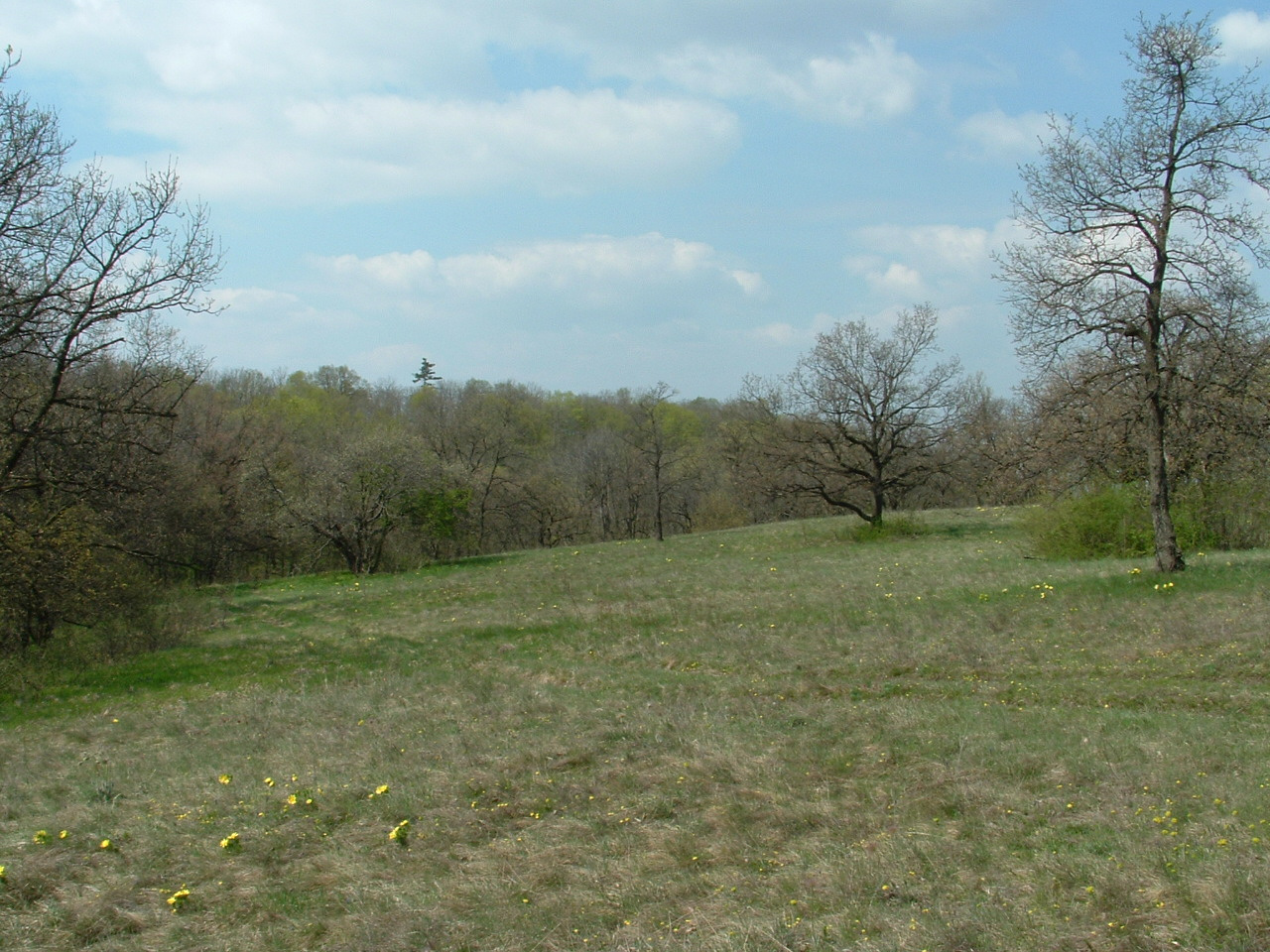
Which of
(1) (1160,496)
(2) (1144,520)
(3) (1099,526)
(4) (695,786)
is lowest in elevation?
(4) (695,786)

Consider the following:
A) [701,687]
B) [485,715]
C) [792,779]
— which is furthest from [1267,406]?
[485,715]

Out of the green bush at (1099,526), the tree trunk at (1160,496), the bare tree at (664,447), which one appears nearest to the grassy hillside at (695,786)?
the tree trunk at (1160,496)

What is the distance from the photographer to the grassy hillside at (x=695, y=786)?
5461 millimetres

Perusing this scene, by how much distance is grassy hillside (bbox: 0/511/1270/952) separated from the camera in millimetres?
5461

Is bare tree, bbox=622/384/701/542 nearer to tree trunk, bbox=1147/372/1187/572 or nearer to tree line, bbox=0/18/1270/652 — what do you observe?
tree line, bbox=0/18/1270/652

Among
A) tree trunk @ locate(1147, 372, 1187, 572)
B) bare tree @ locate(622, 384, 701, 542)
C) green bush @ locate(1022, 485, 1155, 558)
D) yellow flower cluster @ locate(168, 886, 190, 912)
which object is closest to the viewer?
yellow flower cluster @ locate(168, 886, 190, 912)

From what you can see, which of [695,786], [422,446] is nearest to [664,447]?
[422,446]

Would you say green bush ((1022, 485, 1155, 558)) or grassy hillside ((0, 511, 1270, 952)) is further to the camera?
green bush ((1022, 485, 1155, 558))

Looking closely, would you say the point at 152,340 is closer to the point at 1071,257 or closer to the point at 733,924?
the point at 1071,257

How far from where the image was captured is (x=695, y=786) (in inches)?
309

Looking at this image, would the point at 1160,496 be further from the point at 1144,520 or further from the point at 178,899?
the point at 178,899

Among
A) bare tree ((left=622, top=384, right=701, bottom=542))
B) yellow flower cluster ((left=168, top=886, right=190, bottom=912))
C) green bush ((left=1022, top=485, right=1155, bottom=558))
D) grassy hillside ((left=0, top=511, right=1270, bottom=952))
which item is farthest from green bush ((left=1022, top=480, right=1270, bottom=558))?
yellow flower cluster ((left=168, top=886, right=190, bottom=912))

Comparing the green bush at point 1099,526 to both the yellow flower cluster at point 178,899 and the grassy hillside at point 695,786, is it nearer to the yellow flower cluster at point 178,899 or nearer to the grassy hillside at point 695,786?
the grassy hillside at point 695,786

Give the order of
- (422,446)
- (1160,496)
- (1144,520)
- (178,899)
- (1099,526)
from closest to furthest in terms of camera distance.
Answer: (178,899) < (1160,496) < (1144,520) < (1099,526) < (422,446)
